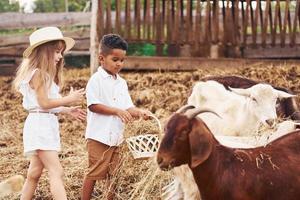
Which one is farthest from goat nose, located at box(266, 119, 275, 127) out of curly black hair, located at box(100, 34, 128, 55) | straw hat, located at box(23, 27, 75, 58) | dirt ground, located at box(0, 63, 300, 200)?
straw hat, located at box(23, 27, 75, 58)

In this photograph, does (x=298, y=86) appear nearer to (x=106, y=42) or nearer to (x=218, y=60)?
(x=218, y=60)

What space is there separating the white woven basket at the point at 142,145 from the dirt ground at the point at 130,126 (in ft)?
0.86

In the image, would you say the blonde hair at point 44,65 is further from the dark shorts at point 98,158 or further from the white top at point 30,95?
the dark shorts at point 98,158

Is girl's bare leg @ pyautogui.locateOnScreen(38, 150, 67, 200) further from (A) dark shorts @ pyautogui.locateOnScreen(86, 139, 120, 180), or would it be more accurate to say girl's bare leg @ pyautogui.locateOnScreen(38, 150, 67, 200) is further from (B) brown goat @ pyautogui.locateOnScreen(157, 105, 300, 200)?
(B) brown goat @ pyautogui.locateOnScreen(157, 105, 300, 200)

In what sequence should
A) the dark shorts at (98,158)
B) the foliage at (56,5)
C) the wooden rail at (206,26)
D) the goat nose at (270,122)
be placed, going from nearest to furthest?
the dark shorts at (98,158), the goat nose at (270,122), the wooden rail at (206,26), the foliage at (56,5)

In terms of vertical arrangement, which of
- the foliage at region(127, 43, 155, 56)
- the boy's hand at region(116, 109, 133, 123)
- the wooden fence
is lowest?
the boy's hand at region(116, 109, 133, 123)

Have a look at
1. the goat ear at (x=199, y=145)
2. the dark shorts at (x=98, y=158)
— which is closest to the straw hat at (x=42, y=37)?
the dark shorts at (x=98, y=158)

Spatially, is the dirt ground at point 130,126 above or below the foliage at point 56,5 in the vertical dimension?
below

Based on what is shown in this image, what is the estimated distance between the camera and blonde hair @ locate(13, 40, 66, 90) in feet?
21.0

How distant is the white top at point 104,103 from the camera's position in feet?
21.5

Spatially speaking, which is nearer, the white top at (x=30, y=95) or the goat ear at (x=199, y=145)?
the goat ear at (x=199, y=145)

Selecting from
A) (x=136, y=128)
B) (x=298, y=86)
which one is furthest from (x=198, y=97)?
(x=298, y=86)

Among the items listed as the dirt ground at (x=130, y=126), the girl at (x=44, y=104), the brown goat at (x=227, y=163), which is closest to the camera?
the brown goat at (x=227, y=163)

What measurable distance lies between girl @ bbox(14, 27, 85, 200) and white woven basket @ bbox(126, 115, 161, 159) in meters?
0.47
